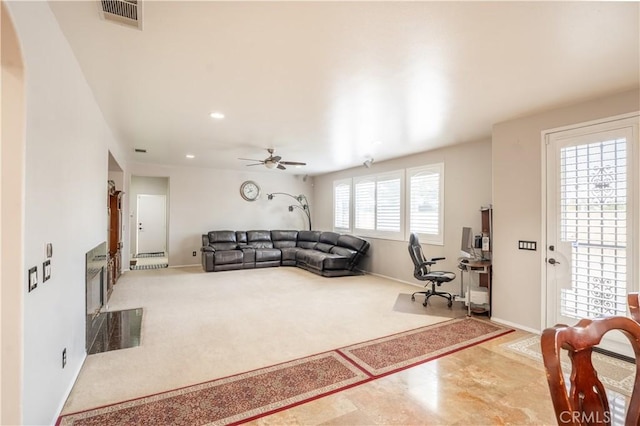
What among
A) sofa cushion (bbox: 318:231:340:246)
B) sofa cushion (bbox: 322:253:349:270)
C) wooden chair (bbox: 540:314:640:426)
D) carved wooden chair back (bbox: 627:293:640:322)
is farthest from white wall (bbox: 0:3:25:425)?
sofa cushion (bbox: 318:231:340:246)

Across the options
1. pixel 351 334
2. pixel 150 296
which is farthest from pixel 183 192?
pixel 351 334

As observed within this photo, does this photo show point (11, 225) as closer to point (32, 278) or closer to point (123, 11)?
point (32, 278)

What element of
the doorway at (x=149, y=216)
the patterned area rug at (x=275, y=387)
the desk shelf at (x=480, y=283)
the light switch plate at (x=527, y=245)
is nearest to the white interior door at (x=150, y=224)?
the doorway at (x=149, y=216)

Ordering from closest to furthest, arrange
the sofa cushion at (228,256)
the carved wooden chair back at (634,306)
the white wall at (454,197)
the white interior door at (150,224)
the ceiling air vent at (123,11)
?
the carved wooden chair back at (634,306) < the ceiling air vent at (123,11) < the white wall at (454,197) < the sofa cushion at (228,256) < the white interior door at (150,224)

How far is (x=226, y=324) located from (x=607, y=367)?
3772 mm

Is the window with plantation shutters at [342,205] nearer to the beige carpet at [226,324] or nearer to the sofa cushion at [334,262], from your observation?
the sofa cushion at [334,262]

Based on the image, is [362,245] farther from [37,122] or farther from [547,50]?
[37,122]

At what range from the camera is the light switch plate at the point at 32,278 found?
152 centimetres

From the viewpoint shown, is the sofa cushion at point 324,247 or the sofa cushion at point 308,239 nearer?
the sofa cushion at point 324,247

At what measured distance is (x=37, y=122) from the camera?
64.8 inches

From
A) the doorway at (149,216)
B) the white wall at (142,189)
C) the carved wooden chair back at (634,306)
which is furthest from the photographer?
the doorway at (149,216)

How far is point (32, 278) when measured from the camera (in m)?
1.56

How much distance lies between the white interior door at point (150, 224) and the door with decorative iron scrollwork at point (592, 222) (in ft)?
34.4

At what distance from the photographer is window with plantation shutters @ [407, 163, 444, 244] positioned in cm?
550
